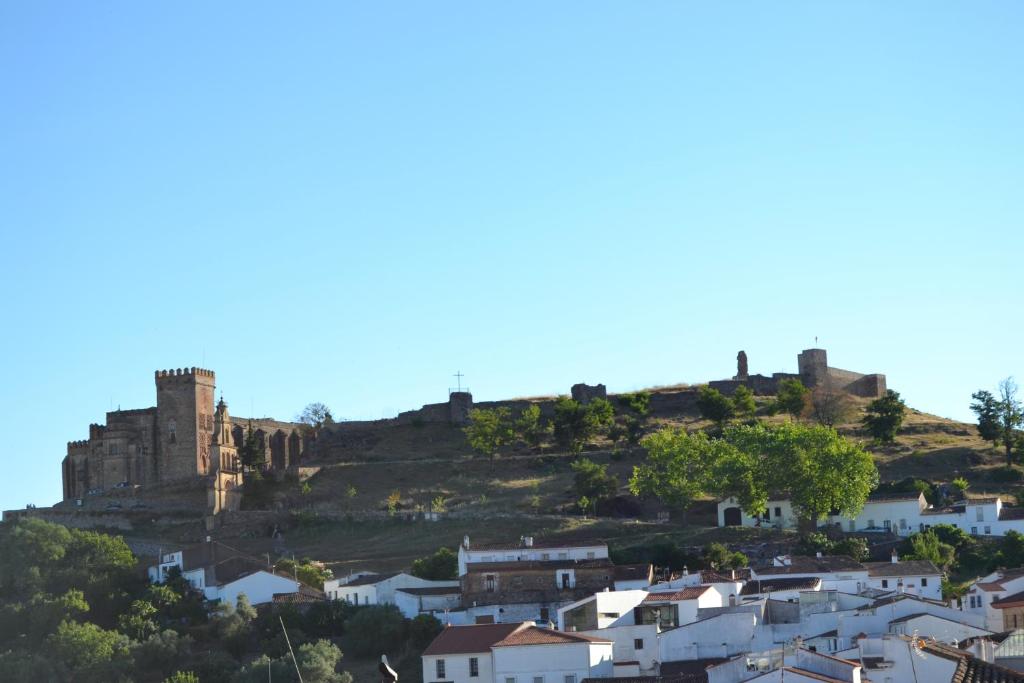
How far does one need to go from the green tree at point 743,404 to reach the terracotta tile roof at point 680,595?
125ft

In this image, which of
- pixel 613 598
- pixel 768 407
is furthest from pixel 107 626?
pixel 768 407

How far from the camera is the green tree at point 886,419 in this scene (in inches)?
3442

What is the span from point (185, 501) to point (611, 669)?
3910 cm

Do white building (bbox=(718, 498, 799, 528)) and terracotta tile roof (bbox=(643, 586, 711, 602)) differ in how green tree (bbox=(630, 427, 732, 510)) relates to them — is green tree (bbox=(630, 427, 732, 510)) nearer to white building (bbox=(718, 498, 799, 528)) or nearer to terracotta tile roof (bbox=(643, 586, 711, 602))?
white building (bbox=(718, 498, 799, 528))

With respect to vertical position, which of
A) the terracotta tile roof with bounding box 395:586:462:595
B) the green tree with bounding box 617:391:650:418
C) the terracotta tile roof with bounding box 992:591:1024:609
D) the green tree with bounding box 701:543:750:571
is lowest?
the terracotta tile roof with bounding box 992:591:1024:609

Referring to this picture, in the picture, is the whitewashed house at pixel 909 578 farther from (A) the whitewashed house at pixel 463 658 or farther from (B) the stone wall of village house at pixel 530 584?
(A) the whitewashed house at pixel 463 658

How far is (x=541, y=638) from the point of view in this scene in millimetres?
50375

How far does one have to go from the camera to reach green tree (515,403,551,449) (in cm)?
9212

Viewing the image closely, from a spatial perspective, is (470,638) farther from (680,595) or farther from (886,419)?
(886,419)

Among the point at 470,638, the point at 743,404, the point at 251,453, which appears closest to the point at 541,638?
the point at 470,638

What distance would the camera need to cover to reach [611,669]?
49688 mm

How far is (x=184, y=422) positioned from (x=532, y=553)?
1225 inches

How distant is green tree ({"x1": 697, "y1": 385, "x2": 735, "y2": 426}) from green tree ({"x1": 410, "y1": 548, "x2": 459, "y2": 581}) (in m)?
28.0

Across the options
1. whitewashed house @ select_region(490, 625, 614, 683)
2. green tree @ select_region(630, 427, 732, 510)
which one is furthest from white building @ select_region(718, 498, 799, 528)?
whitewashed house @ select_region(490, 625, 614, 683)
